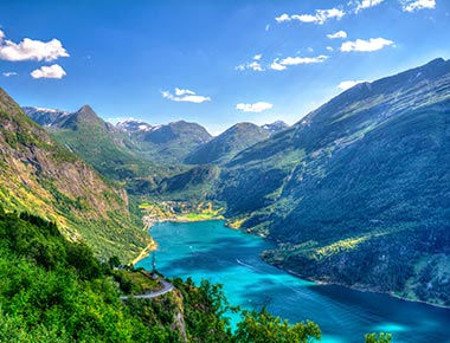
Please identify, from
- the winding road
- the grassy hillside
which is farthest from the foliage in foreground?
the winding road

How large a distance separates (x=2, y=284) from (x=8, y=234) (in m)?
52.9

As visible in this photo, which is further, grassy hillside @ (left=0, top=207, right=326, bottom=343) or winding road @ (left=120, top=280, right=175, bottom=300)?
winding road @ (left=120, top=280, right=175, bottom=300)

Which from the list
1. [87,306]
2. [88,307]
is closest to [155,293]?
[87,306]

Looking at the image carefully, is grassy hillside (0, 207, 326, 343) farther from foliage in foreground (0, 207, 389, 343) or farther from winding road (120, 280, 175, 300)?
winding road (120, 280, 175, 300)

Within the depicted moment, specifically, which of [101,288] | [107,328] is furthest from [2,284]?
[101,288]

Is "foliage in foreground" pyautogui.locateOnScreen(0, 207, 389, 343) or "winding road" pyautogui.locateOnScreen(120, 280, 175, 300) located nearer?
"foliage in foreground" pyautogui.locateOnScreen(0, 207, 389, 343)

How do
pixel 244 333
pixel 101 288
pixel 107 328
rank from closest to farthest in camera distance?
pixel 107 328 < pixel 244 333 < pixel 101 288

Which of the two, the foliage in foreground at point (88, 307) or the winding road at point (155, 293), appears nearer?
the foliage in foreground at point (88, 307)

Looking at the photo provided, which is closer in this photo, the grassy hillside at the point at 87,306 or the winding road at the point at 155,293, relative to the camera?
the grassy hillside at the point at 87,306

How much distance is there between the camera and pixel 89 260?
364 ft

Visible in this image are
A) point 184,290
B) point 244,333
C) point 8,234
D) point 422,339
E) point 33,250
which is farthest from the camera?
point 422,339

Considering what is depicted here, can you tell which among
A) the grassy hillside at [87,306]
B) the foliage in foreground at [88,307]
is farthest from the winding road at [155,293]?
the foliage in foreground at [88,307]

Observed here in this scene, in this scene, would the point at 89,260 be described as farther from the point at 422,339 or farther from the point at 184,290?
the point at 422,339

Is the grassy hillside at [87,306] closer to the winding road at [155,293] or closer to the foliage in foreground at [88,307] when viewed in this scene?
the foliage in foreground at [88,307]
